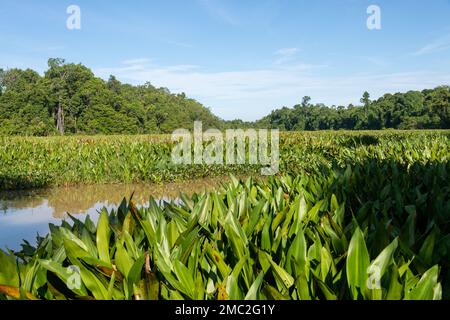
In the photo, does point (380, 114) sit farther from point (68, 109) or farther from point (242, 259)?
point (242, 259)

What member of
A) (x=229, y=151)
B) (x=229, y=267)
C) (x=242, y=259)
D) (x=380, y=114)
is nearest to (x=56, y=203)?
(x=229, y=151)

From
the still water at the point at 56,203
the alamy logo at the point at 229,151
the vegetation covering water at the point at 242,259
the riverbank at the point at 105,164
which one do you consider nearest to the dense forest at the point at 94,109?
the riverbank at the point at 105,164

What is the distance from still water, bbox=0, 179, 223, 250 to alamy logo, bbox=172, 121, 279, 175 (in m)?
1.47

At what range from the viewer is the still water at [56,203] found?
255 inches

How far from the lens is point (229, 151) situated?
1475cm

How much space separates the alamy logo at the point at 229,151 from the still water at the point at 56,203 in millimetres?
1473

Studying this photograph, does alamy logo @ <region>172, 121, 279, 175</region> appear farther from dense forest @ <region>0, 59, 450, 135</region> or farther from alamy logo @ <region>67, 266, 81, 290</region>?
dense forest @ <region>0, 59, 450, 135</region>

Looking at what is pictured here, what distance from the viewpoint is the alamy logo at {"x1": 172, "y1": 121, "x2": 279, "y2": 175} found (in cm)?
1402

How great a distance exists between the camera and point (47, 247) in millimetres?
1804

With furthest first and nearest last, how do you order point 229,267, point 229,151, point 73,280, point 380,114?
point 380,114 < point 229,151 < point 229,267 < point 73,280

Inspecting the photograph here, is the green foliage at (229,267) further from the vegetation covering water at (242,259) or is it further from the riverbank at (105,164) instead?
the riverbank at (105,164)

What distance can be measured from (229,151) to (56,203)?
7.06m

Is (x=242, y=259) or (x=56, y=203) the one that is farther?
(x=56, y=203)
